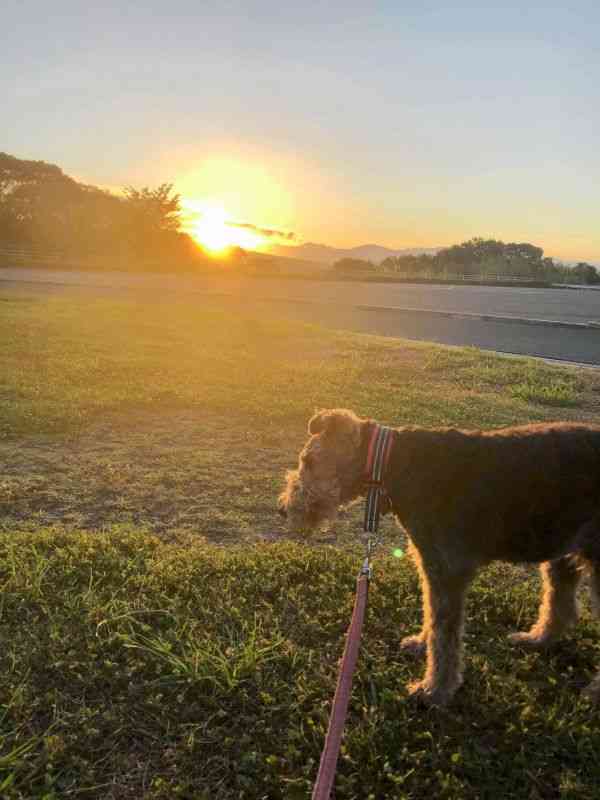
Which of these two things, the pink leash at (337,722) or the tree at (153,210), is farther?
the tree at (153,210)

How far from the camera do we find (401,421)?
24.6ft

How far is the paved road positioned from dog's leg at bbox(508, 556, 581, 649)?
999 cm

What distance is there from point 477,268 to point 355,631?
51.1m

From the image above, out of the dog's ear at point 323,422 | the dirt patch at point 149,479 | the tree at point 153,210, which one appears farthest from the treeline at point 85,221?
the dog's ear at point 323,422

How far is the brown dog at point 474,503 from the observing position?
301 cm

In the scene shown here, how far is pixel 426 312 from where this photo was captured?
21.1 meters

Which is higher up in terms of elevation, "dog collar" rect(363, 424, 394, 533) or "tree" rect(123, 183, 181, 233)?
"tree" rect(123, 183, 181, 233)

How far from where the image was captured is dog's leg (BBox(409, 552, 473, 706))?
122 inches

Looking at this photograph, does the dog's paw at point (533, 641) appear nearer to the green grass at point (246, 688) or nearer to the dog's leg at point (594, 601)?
the green grass at point (246, 688)

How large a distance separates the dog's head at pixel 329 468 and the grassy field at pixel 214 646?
760 millimetres

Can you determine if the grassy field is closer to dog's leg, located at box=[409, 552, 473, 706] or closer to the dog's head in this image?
dog's leg, located at box=[409, 552, 473, 706]

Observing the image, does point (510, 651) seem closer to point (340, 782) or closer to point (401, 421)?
point (340, 782)

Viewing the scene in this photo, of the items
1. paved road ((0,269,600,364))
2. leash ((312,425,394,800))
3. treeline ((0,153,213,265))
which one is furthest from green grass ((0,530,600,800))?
treeline ((0,153,213,265))

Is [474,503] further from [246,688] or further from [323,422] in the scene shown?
[246,688]
